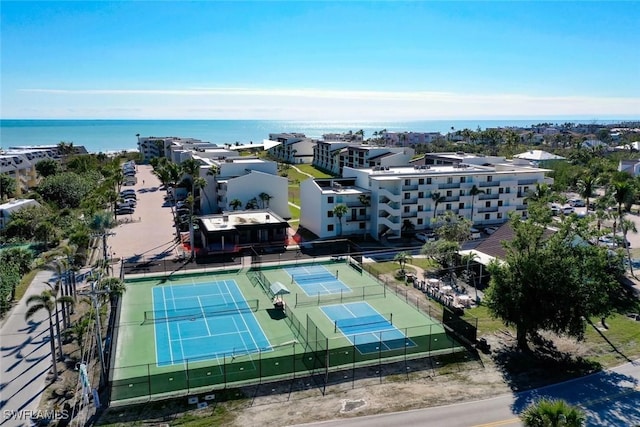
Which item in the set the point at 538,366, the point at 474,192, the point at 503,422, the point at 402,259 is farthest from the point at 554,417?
the point at 474,192

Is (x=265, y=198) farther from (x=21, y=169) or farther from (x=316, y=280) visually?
(x=21, y=169)

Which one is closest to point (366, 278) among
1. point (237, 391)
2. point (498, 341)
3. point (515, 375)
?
point (498, 341)

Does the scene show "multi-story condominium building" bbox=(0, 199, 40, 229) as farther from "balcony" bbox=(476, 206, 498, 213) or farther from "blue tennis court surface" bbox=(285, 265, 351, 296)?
"balcony" bbox=(476, 206, 498, 213)

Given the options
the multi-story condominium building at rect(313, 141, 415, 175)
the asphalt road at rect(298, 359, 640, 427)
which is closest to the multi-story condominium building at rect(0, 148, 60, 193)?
the multi-story condominium building at rect(313, 141, 415, 175)

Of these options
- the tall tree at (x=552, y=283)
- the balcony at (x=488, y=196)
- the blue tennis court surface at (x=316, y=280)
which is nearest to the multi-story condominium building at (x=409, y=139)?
the balcony at (x=488, y=196)

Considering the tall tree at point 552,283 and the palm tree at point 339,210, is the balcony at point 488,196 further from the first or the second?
the tall tree at point 552,283

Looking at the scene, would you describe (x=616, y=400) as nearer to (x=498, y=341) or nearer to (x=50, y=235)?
(x=498, y=341)
